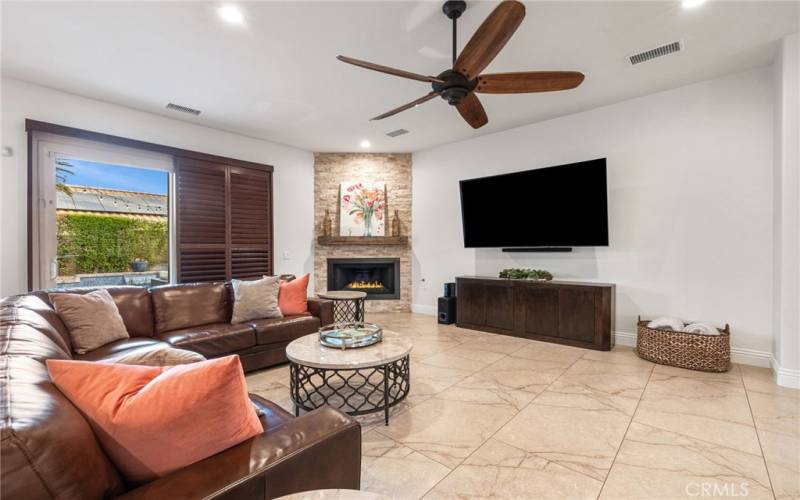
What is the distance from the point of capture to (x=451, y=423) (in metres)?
2.33

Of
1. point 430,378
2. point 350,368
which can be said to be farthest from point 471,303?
point 350,368

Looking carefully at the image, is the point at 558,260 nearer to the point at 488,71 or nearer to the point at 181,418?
the point at 488,71

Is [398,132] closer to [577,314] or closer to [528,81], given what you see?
[528,81]

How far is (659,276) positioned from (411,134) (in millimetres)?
3566

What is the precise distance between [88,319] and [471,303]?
4050 mm

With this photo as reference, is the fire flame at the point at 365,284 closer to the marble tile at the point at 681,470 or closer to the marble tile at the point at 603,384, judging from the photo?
the marble tile at the point at 603,384

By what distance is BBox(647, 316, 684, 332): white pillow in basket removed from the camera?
3.50 meters

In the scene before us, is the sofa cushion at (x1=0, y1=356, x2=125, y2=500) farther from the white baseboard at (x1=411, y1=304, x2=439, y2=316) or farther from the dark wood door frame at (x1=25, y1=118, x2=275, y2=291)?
the white baseboard at (x1=411, y1=304, x2=439, y2=316)

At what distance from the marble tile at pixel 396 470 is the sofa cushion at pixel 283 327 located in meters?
1.64

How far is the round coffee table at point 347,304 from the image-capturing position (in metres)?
4.68

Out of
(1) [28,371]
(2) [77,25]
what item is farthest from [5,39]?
(1) [28,371]

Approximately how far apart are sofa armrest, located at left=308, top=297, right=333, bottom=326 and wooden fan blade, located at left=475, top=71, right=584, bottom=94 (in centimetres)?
261

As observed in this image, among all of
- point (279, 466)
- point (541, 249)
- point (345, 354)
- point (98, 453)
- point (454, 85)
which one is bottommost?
point (345, 354)

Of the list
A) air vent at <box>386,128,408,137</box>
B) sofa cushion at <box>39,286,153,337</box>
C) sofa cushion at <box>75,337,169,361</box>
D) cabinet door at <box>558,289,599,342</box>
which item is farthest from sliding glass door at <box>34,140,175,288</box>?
cabinet door at <box>558,289,599,342</box>
